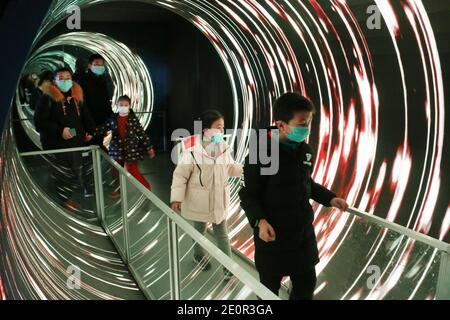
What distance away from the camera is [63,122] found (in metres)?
4.86

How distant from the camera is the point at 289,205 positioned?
2.31 m

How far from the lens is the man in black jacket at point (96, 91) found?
5777 millimetres

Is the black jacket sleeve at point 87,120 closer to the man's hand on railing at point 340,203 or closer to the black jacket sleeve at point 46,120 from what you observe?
the black jacket sleeve at point 46,120

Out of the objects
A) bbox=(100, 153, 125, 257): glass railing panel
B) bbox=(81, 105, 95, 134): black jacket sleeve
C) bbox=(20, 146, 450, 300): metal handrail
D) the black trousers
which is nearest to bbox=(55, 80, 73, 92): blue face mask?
bbox=(81, 105, 95, 134): black jacket sleeve

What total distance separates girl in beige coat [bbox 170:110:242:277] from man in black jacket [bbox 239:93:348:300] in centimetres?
98

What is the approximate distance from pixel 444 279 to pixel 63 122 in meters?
4.18

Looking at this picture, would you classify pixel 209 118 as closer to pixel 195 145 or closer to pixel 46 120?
pixel 195 145

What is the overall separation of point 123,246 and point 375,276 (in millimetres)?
2426

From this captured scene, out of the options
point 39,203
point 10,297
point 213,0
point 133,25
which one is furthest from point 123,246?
point 133,25

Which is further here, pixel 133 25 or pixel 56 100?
pixel 133 25

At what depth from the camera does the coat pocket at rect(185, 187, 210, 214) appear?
339 centimetres

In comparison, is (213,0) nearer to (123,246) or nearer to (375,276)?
(123,246)

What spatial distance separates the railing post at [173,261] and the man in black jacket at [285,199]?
0.58 meters
